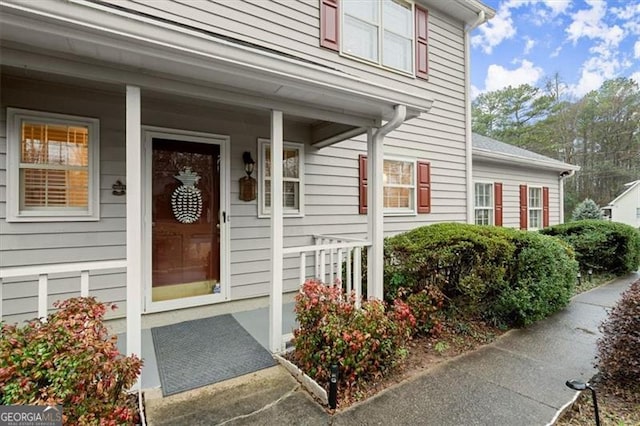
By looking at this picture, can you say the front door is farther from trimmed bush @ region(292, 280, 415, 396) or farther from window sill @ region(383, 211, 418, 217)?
window sill @ region(383, 211, 418, 217)

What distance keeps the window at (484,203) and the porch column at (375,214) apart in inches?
216

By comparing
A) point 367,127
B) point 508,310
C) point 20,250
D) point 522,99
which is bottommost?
point 508,310

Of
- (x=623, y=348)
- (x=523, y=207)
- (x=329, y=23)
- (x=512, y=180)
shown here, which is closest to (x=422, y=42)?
(x=329, y=23)

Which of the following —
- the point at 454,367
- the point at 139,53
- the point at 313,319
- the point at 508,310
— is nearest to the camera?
the point at 139,53

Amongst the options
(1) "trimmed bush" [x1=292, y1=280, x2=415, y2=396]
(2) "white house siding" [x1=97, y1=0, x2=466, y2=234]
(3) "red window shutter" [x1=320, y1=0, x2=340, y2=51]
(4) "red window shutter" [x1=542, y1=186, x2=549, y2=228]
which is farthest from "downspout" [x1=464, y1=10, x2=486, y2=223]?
(1) "trimmed bush" [x1=292, y1=280, x2=415, y2=396]

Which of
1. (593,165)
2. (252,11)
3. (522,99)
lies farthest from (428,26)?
(593,165)

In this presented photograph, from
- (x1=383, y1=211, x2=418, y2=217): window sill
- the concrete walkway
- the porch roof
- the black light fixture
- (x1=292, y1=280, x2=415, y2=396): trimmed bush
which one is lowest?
the concrete walkway

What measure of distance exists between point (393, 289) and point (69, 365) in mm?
3170

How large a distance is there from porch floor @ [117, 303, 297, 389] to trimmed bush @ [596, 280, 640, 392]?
9.48 feet

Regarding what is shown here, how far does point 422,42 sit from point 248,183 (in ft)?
14.8

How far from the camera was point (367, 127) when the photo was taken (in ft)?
11.7

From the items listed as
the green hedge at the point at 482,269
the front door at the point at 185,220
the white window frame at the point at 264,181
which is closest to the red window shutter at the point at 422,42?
the white window frame at the point at 264,181

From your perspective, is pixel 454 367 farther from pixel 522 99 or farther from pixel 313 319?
pixel 522 99

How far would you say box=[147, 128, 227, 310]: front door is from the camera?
386 centimetres
